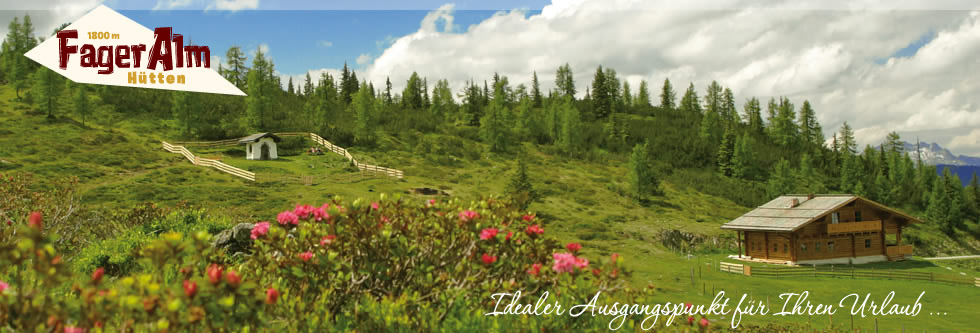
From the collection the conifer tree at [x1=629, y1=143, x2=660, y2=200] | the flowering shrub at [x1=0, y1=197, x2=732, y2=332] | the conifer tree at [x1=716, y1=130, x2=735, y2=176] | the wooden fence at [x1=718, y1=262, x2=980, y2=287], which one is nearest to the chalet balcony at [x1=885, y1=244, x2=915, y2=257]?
the wooden fence at [x1=718, y1=262, x2=980, y2=287]

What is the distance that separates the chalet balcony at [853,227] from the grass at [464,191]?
8.40 ft

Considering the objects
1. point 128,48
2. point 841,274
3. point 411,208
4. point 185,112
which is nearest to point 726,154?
point 841,274

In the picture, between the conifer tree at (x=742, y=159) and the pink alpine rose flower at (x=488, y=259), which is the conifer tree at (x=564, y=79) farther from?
the pink alpine rose flower at (x=488, y=259)

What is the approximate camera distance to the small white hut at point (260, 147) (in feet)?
160

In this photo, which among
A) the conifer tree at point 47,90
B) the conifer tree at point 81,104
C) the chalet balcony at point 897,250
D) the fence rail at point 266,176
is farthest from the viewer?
the conifer tree at point 47,90

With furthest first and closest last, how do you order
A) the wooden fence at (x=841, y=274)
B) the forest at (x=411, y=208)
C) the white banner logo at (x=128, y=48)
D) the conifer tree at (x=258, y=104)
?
the conifer tree at (x=258, y=104)
the wooden fence at (x=841, y=274)
the white banner logo at (x=128, y=48)
the forest at (x=411, y=208)

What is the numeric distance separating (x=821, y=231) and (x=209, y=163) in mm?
46779

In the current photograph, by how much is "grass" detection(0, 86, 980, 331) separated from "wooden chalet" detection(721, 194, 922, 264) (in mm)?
2026

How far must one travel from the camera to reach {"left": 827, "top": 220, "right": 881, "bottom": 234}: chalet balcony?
32.8 m

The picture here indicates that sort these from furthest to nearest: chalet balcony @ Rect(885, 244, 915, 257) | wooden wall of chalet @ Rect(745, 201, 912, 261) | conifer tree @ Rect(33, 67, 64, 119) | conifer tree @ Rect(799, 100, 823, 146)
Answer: conifer tree @ Rect(799, 100, 823, 146) < conifer tree @ Rect(33, 67, 64, 119) < chalet balcony @ Rect(885, 244, 915, 257) < wooden wall of chalet @ Rect(745, 201, 912, 261)

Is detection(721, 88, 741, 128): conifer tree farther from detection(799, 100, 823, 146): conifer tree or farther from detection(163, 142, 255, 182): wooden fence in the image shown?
detection(163, 142, 255, 182): wooden fence

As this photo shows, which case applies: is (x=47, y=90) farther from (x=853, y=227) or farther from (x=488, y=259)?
(x=853, y=227)

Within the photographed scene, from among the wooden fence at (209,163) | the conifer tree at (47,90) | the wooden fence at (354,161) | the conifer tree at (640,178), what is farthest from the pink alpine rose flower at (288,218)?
the conifer tree at (47,90)

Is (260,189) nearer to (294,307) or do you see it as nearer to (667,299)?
(667,299)
